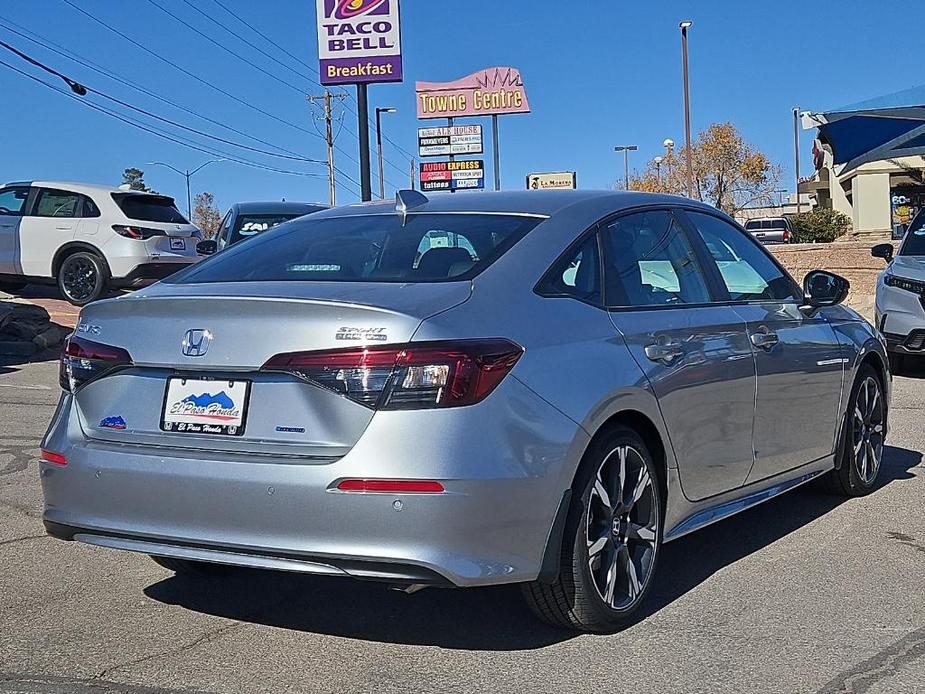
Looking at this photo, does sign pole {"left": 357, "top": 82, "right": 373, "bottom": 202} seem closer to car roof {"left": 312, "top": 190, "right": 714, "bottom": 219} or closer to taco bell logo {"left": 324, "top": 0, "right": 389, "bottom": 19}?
taco bell logo {"left": 324, "top": 0, "right": 389, "bottom": 19}

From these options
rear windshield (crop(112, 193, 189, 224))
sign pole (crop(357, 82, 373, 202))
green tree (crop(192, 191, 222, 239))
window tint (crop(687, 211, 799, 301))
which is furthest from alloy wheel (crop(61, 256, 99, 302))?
green tree (crop(192, 191, 222, 239))

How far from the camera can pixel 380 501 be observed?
348 cm

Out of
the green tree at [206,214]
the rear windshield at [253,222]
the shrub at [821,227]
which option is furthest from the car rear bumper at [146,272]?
the green tree at [206,214]

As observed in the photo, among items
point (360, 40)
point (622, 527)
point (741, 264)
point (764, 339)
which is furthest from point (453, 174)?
point (622, 527)

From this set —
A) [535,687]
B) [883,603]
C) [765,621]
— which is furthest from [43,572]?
[883,603]

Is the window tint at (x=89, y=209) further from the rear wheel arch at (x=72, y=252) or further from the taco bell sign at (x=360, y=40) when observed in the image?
the taco bell sign at (x=360, y=40)

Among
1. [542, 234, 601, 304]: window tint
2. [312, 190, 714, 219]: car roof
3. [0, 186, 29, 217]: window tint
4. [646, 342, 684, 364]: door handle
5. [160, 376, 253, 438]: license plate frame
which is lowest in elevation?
[160, 376, 253, 438]: license plate frame

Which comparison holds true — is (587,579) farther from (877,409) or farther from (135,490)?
(877,409)

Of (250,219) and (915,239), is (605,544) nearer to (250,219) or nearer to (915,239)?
(915,239)

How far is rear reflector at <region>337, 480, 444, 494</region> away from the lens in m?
3.46

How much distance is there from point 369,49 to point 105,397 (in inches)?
891

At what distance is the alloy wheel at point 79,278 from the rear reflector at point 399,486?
46.6 ft

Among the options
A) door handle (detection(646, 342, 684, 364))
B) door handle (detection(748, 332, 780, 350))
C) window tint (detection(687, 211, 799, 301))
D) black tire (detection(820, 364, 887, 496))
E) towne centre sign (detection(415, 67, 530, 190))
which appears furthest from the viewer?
towne centre sign (detection(415, 67, 530, 190))

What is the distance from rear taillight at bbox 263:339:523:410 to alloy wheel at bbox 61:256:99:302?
555 inches
